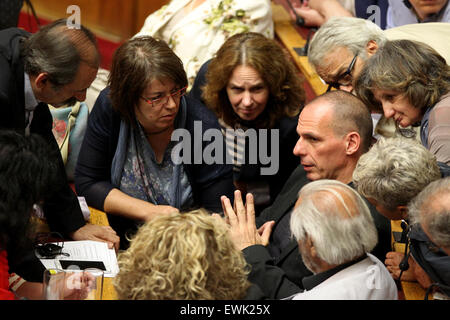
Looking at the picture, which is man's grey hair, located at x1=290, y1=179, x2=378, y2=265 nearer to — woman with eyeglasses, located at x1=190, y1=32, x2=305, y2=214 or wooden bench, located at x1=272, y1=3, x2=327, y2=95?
woman with eyeglasses, located at x1=190, y1=32, x2=305, y2=214

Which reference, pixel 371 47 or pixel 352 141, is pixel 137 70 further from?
pixel 371 47

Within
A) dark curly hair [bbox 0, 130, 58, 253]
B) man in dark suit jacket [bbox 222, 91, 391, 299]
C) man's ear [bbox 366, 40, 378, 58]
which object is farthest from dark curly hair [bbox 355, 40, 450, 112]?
dark curly hair [bbox 0, 130, 58, 253]

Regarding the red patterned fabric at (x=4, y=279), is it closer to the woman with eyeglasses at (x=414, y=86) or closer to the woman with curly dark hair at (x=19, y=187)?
the woman with curly dark hair at (x=19, y=187)

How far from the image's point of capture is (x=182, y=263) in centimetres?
166

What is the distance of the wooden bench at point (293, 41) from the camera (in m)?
3.91

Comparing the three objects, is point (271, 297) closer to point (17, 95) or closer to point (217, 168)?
point (217, 168)

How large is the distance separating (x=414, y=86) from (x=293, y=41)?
202 cm

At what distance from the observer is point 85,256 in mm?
2359

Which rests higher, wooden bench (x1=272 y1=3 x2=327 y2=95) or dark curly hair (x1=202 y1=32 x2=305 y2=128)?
dark curly hair (x1=202 y1=32 x2=305 y2=128)

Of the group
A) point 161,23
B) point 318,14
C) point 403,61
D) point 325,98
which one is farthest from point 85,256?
point 318,14

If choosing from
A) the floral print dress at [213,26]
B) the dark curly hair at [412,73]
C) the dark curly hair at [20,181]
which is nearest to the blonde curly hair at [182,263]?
the dark curly hair at [20,181]

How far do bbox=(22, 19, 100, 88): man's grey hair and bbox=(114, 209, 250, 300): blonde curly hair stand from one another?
0.94 metres

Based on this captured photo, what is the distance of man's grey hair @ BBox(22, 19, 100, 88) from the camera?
2434mm

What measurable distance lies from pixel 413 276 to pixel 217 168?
957 mm
